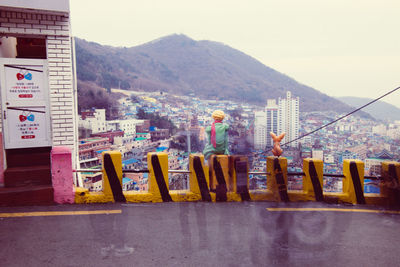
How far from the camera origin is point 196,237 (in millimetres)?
4684

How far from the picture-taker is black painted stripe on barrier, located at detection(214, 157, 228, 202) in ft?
22.0

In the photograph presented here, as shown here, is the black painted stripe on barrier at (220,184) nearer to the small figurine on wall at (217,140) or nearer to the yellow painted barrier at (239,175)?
the yellow painted barrier at (239,175)

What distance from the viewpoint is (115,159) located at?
6.32 meters

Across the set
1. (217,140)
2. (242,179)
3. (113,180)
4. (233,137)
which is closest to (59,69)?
(113,180)

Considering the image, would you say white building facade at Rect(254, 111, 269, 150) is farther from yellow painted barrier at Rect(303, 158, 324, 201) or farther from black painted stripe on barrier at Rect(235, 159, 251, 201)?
black painted stripe on barrier at Rect(235, 159, 251, 201)

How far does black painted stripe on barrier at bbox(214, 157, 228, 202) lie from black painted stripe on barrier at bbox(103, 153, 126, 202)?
1924mm

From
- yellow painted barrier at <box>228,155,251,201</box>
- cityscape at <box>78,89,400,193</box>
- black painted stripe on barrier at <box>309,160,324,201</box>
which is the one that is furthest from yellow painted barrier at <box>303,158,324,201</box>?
yellow painted barrier at <box>228,155,251,201</box>

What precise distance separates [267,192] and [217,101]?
3940 cm

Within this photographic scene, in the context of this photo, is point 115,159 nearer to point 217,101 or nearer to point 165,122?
point 165,122

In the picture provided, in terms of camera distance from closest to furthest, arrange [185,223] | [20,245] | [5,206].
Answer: [20,245] → [185,223] → [5,206]

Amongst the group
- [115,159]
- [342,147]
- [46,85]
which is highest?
[46,85]

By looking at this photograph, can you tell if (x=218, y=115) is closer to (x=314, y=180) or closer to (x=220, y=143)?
(x=220, y=143)

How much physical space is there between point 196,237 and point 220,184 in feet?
7.11

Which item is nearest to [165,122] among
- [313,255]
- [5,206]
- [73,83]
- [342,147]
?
[342,147]
